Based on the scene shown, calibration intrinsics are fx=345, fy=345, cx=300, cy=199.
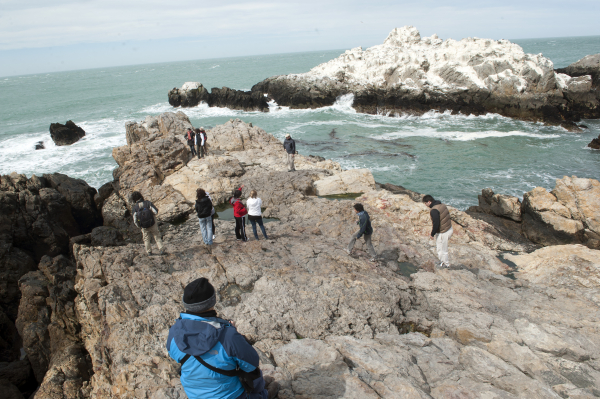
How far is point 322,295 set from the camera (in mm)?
6594

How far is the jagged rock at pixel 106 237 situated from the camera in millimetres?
11031

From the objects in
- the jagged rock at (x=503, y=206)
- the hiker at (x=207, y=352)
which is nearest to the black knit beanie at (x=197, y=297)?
the hiker at (x=207, y=352)

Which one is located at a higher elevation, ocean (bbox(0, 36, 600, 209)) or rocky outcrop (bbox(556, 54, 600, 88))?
rocky outcrop (bbox(556, 54, 600, 88))

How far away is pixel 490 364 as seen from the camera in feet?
16.3

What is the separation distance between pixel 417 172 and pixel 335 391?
20.4 metres

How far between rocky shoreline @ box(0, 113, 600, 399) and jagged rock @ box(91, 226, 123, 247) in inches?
1.9

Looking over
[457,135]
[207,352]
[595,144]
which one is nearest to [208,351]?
[207,352]

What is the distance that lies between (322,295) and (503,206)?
1092 centimetres

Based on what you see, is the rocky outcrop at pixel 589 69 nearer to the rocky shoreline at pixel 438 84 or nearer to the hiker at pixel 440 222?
the rocky shoreline at pixel 438 84

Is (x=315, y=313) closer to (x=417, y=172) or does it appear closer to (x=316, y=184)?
(x=316, y=184)

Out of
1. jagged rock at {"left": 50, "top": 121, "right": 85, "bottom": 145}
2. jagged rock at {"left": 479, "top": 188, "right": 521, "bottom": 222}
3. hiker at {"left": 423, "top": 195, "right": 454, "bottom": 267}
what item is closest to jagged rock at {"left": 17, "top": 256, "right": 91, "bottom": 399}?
hiker at {"left": 423, "top": 195, "right": 454, "bottom": 267}

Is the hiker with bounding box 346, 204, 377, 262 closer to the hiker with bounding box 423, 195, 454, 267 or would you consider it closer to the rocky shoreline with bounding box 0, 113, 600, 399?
the rocky shoreline with bounding box 0, 113, 600, 399

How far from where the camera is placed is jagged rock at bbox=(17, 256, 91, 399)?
583 cm

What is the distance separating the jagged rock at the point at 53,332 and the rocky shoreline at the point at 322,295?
0.03 meters
